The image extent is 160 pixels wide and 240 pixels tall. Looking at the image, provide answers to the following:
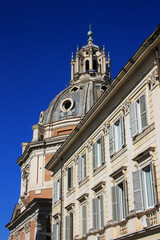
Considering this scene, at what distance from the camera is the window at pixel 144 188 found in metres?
14.2

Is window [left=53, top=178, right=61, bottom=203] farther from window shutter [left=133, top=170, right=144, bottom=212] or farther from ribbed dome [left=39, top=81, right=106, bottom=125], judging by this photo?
ribbed dome [left=39, top=81, right=106, bottom=125]

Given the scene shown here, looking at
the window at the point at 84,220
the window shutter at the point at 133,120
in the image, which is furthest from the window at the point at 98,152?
the window shutter at the point at 133,120

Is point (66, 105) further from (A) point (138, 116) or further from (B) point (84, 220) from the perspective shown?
(A) point (138, 116)

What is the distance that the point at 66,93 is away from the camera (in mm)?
54250

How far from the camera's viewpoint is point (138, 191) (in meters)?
14.8

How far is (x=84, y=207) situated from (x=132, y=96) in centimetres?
776

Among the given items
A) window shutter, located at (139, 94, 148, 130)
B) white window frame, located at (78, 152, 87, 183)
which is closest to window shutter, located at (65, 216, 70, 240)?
white window frame, located at (78, 152, 87, 183)

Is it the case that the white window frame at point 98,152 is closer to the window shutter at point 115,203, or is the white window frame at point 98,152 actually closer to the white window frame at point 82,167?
the white window frame at point 82,167

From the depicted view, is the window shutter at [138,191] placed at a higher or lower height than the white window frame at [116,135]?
lower

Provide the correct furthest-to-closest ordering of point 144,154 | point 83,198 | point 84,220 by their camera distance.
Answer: point 83,198
point 84,220
point 144,154

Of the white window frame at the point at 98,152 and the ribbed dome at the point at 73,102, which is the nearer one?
the white window frame at the point at 98,152

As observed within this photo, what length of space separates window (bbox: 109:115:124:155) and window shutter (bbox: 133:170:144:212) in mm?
Answer: 2692

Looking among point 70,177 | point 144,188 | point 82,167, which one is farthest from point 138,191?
point 70,177

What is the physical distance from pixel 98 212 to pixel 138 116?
19.4ft
